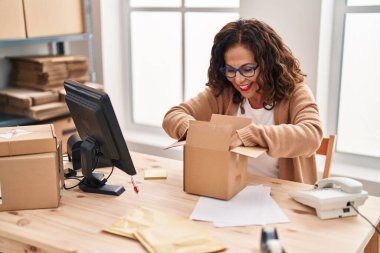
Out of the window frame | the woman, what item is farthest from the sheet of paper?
the window frame

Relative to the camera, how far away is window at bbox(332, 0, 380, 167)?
2.48m

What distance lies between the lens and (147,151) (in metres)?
3.27

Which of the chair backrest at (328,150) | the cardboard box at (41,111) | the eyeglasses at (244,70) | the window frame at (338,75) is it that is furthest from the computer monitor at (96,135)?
the window frame at (338,75)

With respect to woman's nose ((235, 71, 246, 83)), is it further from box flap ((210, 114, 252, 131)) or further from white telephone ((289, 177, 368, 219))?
white telephone ((289, 177, 368, 219))

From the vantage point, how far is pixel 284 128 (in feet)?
5.70

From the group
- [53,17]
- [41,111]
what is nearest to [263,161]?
[41,111]

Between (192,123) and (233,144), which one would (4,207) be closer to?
(192,123)

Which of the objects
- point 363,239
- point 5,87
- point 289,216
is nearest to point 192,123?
point 289,216

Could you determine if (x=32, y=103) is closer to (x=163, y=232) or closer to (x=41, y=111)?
(x=41, y=111)

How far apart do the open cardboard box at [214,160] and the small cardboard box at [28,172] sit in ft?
1.51

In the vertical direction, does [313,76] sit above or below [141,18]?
below

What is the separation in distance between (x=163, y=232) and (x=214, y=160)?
344mm

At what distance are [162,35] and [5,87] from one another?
3.60 feet

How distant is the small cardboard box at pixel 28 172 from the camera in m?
1.54
